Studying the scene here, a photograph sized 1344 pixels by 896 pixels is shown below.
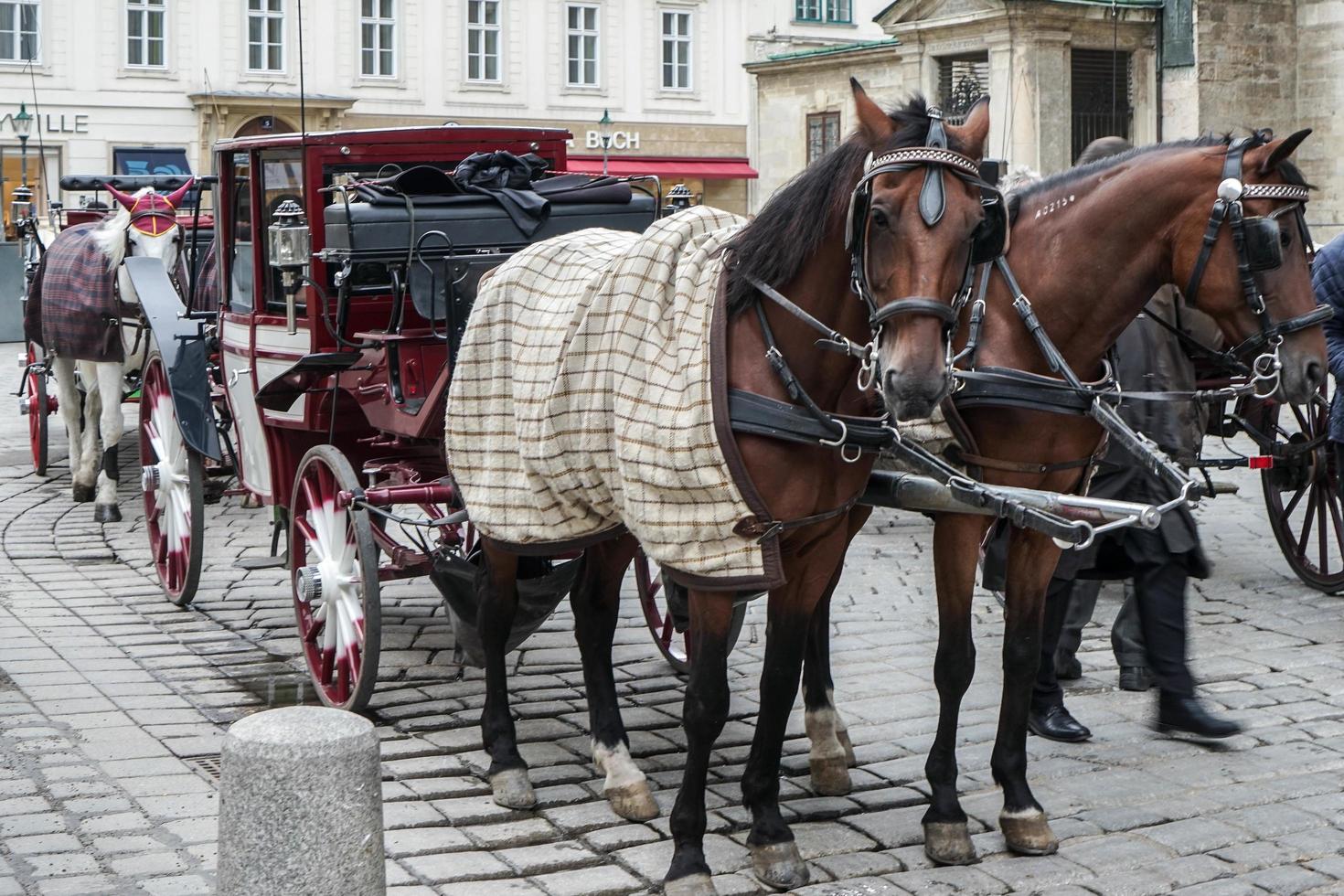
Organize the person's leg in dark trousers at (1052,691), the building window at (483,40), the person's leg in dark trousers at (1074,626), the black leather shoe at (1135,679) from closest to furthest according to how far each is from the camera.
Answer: the person's leg in dark trousers at (1052,691), the black leather shoe at (1135,679), the person's leg in dark trousers at (1074,626), the building window at (483,40)

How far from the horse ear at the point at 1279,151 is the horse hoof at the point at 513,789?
2778mm

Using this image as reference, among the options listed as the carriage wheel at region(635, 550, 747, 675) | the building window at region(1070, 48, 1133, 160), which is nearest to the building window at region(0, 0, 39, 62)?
the building window at region(1070, 48, 1133, 160)

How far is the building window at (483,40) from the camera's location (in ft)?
119

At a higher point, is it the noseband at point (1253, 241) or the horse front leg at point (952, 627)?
the noseband at point (1253, 241)

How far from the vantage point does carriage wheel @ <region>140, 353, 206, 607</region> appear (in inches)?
303

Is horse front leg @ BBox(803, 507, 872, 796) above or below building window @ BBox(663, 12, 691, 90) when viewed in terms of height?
below

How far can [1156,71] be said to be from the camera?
1798 centimetres

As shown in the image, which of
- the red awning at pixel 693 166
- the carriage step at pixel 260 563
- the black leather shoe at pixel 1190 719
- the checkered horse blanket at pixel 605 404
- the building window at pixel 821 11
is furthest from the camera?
the building window at pixel 821 11

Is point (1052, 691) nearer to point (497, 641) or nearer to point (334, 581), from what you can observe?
point (497, 641)

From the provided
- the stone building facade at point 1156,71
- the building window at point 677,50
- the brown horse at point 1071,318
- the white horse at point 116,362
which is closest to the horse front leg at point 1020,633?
the brown horse at point 1071,318

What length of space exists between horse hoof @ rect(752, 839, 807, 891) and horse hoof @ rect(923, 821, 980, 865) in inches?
15.6

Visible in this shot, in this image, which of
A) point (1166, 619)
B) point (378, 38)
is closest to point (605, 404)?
point (1166, 619)

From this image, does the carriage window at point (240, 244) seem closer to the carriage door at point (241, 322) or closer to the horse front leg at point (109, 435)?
the carriage door at point (241, 322)

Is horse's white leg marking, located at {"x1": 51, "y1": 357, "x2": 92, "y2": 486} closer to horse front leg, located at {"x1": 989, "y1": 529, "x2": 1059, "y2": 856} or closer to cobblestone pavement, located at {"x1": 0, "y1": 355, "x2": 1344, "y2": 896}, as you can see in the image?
cobblestone pavement, located at {"x1": 0, "y1": 355, "x2": 1344, "y2": 896}
